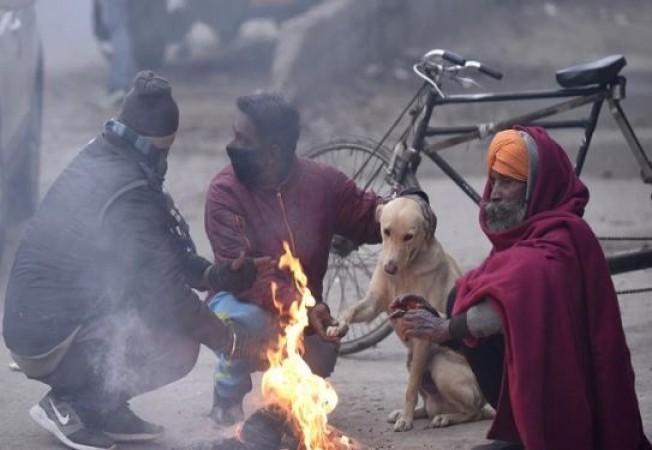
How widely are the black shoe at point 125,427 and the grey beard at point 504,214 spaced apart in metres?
1.69

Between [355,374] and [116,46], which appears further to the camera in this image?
[116,46]

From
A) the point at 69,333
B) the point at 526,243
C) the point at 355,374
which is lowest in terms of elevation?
the point at 355,374

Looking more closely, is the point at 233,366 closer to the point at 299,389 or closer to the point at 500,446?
the point at 299,389

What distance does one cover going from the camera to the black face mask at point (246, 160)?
5.43 meters

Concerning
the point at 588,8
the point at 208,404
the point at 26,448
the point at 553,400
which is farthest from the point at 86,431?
the point at 588,8

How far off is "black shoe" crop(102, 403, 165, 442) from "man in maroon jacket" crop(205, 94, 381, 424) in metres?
0.36

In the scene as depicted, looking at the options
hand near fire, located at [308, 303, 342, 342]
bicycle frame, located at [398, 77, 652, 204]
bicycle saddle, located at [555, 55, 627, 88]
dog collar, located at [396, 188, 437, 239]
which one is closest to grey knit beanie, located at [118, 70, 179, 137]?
hand near fire, located at [308, 303, 342, 342]

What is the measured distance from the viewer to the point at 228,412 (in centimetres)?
569

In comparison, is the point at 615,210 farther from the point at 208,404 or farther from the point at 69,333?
the point at 69,333

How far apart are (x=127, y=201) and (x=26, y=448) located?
1.14 m

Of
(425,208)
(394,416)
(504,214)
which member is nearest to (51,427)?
(394,416)

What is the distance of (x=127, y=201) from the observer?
5.07m

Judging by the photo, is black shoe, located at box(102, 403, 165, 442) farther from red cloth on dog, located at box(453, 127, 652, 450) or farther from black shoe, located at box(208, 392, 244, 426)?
red cloth on dog, located at box(453, 127, 652, 450)

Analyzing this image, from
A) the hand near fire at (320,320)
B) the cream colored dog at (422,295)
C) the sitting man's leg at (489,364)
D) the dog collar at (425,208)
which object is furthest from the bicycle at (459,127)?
the sitting man's leg at (489,364)
